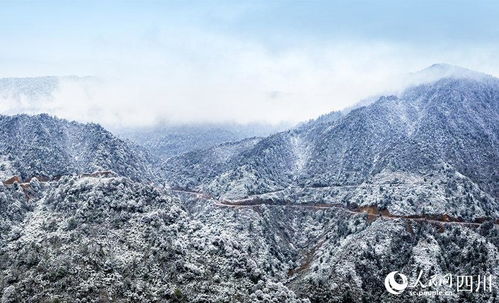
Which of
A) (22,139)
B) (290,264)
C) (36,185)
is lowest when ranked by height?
(290,264)

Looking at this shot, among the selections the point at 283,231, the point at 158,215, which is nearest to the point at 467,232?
the point at 283,231

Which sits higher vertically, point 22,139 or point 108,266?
point 22,139

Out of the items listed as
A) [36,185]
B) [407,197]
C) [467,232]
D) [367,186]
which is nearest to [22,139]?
[36,185]

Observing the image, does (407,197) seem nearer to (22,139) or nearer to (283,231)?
(283,231)

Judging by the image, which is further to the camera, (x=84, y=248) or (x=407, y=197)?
(x=407, y=197)

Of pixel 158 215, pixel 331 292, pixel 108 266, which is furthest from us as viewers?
pixel 158 215

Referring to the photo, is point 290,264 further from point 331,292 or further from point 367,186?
point 367,186

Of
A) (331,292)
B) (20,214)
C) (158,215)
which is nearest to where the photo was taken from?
(331,292)

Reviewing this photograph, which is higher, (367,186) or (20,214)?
(20,214)

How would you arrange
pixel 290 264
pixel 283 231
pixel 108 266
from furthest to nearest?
1. pixel 283 231
2. pixel 290 264
3. pixel 108 266
